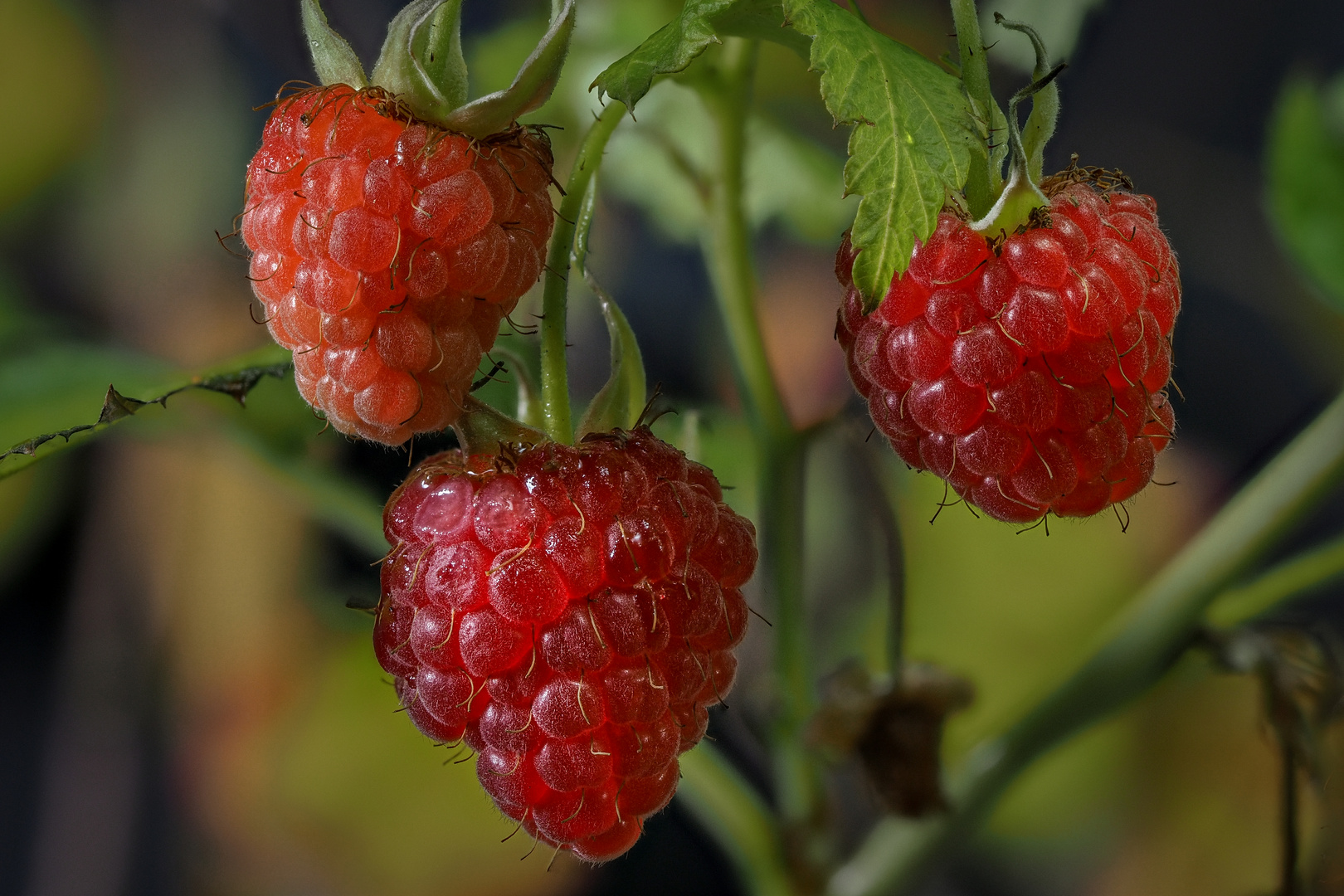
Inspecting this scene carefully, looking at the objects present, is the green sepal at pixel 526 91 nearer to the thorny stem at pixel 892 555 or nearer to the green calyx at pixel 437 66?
the green calyx at pixel 437 66

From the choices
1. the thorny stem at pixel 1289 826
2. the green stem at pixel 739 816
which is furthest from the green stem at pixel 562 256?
the thorny stem at pixel 1289 826

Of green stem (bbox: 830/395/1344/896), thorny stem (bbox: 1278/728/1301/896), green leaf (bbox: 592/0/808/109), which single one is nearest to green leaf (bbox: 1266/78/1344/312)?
green stem (bbox: 830/395/1344/896)

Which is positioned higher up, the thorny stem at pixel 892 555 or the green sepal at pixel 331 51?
the green sepal at pixel 331 51

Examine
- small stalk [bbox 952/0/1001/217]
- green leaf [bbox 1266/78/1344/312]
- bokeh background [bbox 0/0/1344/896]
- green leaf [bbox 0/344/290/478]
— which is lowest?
bokeh background [bbox 0/0/1344/896]

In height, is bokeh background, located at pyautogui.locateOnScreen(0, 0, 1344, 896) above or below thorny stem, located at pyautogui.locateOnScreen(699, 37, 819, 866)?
below

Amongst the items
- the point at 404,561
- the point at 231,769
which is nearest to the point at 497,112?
the point at 404,561

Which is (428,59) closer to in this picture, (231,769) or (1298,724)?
(1298,724)

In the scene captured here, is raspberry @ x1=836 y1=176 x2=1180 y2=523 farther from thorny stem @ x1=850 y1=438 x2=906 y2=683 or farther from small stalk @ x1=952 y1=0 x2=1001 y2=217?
thorny stem @ x1=850 y1=438 x2=906 y2=683
